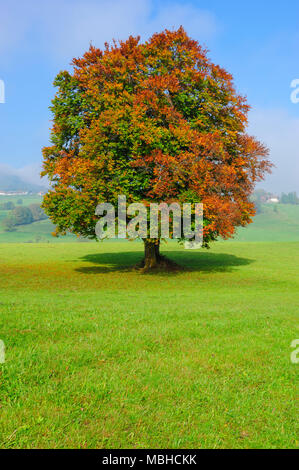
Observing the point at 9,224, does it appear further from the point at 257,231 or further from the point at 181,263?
the point at 181,263

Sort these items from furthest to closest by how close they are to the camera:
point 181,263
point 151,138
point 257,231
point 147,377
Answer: point 257,231, point 181,263, point 151,138, point 147,377

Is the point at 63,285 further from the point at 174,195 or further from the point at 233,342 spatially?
the point at 233,342

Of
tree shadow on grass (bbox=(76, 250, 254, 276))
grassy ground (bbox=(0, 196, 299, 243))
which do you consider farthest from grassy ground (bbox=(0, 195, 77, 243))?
tree shadow on grass (bbox=(76, 250, 254, 276))

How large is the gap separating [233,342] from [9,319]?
674 cm

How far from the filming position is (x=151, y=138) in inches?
918

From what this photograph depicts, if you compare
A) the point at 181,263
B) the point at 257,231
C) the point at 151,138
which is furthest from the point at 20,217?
the point at 151,138

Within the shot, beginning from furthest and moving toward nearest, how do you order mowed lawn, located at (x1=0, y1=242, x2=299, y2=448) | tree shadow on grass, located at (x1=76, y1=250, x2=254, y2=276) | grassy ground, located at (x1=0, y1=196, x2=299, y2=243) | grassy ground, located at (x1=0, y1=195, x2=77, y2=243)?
grassy ground, located at (x1=0, y1=196, x2=299, y2=243) < grassy ground, located at (x1=0, y1=195, x2=77, y2=243) < tree shadow on grass, located at (x1=76, y1=250, x2=254, y2=276) < mowed lawn, located at (x1=0, y1=242, x2=299, y2=448)

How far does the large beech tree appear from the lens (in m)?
24.0

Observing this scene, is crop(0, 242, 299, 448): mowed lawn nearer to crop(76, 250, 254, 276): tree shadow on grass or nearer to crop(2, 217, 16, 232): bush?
crop(76, 250, 254, 276): tree shadow on grass

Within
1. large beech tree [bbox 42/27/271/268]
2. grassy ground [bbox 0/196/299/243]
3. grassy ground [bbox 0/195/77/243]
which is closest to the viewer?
large beech tree [bbox 42/27/271/268]

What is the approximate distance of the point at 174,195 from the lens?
24.6 m

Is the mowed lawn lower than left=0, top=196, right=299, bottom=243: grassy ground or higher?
higher

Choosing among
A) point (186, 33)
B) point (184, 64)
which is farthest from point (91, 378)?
point (186, 33)

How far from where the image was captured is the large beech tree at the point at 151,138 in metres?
24.0
